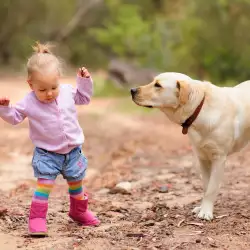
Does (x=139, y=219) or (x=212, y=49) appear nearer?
(x=139, y=219)

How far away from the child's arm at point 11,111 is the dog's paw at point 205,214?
1.67 m

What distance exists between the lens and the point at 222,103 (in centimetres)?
532

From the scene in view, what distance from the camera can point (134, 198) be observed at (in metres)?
6.48

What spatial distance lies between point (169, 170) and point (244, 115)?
8.75 ft

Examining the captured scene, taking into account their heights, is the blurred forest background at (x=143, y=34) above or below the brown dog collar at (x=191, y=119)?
above

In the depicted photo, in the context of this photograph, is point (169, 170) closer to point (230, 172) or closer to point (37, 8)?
point (230, 172)

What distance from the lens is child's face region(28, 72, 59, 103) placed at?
4.81m

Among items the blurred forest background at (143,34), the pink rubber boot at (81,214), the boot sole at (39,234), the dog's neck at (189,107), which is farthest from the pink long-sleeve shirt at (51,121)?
the blurred forest background at (143,34)

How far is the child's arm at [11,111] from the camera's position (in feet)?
15.4

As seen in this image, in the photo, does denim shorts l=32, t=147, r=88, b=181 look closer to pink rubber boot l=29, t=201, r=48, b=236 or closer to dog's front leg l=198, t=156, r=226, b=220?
pink rubber boot l=29, t=201, r=48, b=236

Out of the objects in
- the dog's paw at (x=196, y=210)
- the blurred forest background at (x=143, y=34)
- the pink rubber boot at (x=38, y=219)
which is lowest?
the pink rubber boot at (x=38, y=219)

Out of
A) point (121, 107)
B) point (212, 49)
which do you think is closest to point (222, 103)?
point (121, 107)

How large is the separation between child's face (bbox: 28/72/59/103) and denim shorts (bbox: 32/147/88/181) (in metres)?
0.41

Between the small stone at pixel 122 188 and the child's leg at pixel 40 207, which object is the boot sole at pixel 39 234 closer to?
the child's leg at pixel 40 207
